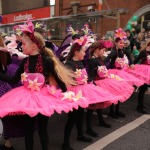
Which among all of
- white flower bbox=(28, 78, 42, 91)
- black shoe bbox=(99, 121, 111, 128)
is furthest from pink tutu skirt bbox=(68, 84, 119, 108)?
black shoe bbox=(99, 121, 111, 128)

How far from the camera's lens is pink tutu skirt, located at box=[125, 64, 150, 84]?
551cm

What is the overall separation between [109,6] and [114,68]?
46.6 ft

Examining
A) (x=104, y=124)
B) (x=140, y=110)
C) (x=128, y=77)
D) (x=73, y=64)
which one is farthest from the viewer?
(x=140, y=110)

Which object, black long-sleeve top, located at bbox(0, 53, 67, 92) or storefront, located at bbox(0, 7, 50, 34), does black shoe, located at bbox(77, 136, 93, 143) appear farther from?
storefront, located at bbox(0, 7, 50, 34)

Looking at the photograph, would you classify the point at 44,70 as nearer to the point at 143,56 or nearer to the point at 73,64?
the point at 73,64

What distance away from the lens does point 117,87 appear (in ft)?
15.0

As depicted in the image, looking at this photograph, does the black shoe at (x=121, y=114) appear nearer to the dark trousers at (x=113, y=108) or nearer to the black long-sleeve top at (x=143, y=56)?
the dark trousers at (x=113, y=108)

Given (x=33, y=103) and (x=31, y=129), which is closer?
(x=33, y=103)

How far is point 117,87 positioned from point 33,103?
208cm

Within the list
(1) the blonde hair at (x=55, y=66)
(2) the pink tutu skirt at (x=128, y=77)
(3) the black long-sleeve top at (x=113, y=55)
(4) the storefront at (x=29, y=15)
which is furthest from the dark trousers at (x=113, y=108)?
(4) the storefront at (x=29, y=15)

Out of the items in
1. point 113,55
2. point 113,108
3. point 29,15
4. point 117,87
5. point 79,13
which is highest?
point 29,15

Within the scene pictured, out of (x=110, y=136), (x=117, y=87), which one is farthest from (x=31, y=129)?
(x=117, y=87)

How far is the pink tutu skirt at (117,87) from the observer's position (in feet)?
14.7

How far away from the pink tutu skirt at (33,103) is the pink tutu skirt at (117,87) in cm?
129
